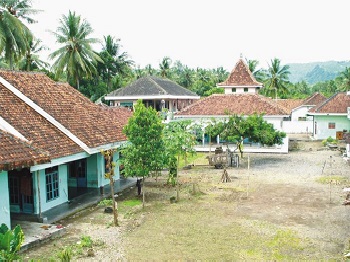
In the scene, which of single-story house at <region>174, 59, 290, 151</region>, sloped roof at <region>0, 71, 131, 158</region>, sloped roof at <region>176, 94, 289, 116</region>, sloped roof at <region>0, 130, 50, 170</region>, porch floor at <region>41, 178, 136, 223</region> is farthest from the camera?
sloped roof at <region>176, 94, 289, 116</region>

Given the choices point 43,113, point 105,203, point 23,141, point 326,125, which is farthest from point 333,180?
point 326,125

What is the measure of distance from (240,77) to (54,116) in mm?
23434

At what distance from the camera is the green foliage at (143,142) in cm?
1353

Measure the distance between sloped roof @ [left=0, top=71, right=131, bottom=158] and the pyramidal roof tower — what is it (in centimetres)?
1778

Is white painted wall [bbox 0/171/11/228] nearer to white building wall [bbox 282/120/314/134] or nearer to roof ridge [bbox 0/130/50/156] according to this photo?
roof ridge [bbox 0/130/50/156]

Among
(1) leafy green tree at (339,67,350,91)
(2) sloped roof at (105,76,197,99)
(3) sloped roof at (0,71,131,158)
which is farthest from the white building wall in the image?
(3) sloped roof at (0,71,131,158)

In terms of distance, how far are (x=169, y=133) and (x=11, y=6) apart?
58.6ft

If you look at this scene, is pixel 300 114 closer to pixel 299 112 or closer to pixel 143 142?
pixel 299 112

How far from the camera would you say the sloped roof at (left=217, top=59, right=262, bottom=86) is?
113 feet

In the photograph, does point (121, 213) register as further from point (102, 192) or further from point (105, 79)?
point (105, 79)

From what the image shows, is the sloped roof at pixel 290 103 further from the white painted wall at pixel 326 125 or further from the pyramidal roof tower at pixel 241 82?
the pyramidal roof tower at pixel 241 82

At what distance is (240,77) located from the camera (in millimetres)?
34969

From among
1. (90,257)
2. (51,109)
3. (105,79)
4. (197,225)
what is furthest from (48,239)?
(105,79)

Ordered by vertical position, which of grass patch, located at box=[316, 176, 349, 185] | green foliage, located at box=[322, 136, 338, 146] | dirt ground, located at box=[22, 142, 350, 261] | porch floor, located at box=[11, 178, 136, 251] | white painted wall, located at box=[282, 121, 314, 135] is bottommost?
dirt ground, located at box=[22, 142, 350, 261]
